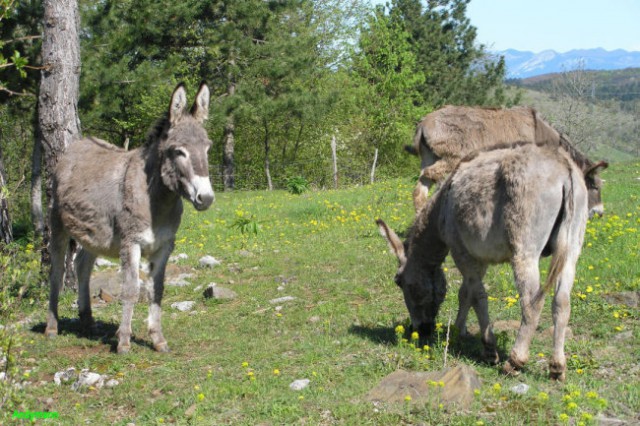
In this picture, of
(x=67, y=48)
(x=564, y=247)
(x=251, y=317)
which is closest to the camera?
(x=564, y=247)

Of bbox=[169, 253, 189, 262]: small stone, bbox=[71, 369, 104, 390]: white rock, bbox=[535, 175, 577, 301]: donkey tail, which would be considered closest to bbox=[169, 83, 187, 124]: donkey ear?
Answer: bbox=[71, 369, 104, 390]: white rock

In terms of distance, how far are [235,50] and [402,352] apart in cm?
2363

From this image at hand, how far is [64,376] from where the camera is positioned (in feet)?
19.2

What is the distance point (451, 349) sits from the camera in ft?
19.9

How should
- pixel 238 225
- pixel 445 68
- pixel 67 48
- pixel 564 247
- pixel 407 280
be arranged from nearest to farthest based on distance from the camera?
pixel 564 247
pixel 407 280
pixel 67 48
pixel 238 225
pixel 445 68

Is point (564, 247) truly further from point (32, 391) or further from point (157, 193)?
point (32, 391)

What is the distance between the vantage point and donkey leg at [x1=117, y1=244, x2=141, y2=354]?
21.3 ft

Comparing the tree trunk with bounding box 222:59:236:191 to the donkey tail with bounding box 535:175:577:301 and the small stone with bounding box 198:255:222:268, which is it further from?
the donkey tail with bounding box 535:175:577:301

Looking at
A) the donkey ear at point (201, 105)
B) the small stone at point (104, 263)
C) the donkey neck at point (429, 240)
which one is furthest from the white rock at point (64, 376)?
the small stone at point (104, 263)

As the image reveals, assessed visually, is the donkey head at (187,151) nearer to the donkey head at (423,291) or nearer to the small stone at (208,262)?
the donkey head at (423,291)

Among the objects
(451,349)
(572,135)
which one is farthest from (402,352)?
(572,135)

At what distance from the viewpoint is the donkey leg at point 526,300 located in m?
5.14

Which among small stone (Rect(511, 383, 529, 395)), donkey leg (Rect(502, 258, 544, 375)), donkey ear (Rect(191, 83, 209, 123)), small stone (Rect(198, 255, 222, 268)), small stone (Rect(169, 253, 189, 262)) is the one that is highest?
donkey ear (Rect(191, 83, 209, 123))

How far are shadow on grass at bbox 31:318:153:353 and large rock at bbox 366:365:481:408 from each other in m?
3.04
